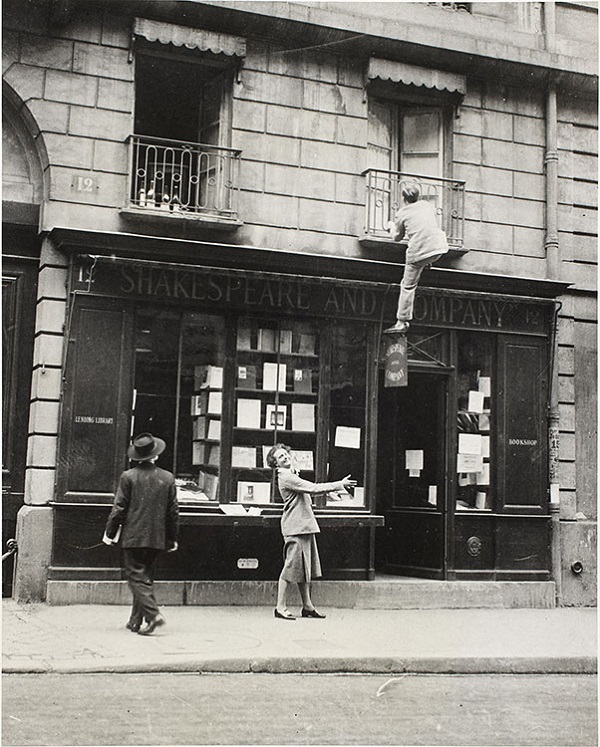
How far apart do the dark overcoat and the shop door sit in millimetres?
4443

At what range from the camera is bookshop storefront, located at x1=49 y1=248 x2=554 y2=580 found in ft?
34.3

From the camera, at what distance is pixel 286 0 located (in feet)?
37.3

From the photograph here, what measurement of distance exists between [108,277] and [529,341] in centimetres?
570

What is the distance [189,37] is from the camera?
11.1 metres

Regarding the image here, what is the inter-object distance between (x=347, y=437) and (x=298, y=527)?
6.09 feet

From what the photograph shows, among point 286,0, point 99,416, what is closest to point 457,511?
point 99,416

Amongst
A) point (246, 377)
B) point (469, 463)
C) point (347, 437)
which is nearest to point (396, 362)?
point (347, 437)

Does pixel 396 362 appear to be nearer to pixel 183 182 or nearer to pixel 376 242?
pixel 376 242

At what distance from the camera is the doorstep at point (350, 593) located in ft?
33.6

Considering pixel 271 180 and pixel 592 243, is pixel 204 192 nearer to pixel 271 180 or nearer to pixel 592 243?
pixel 271 180

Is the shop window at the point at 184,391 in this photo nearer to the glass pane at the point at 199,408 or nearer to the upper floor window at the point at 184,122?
the glass pane at the point at 199,408

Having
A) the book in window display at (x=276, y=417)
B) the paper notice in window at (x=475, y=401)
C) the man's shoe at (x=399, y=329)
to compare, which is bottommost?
the book in window display at (x=276, y=417)

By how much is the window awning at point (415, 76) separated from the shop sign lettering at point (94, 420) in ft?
18.5

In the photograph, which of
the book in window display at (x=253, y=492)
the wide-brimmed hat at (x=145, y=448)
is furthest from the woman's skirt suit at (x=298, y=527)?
the wide-brimmed hat at (x=145, y=448)
